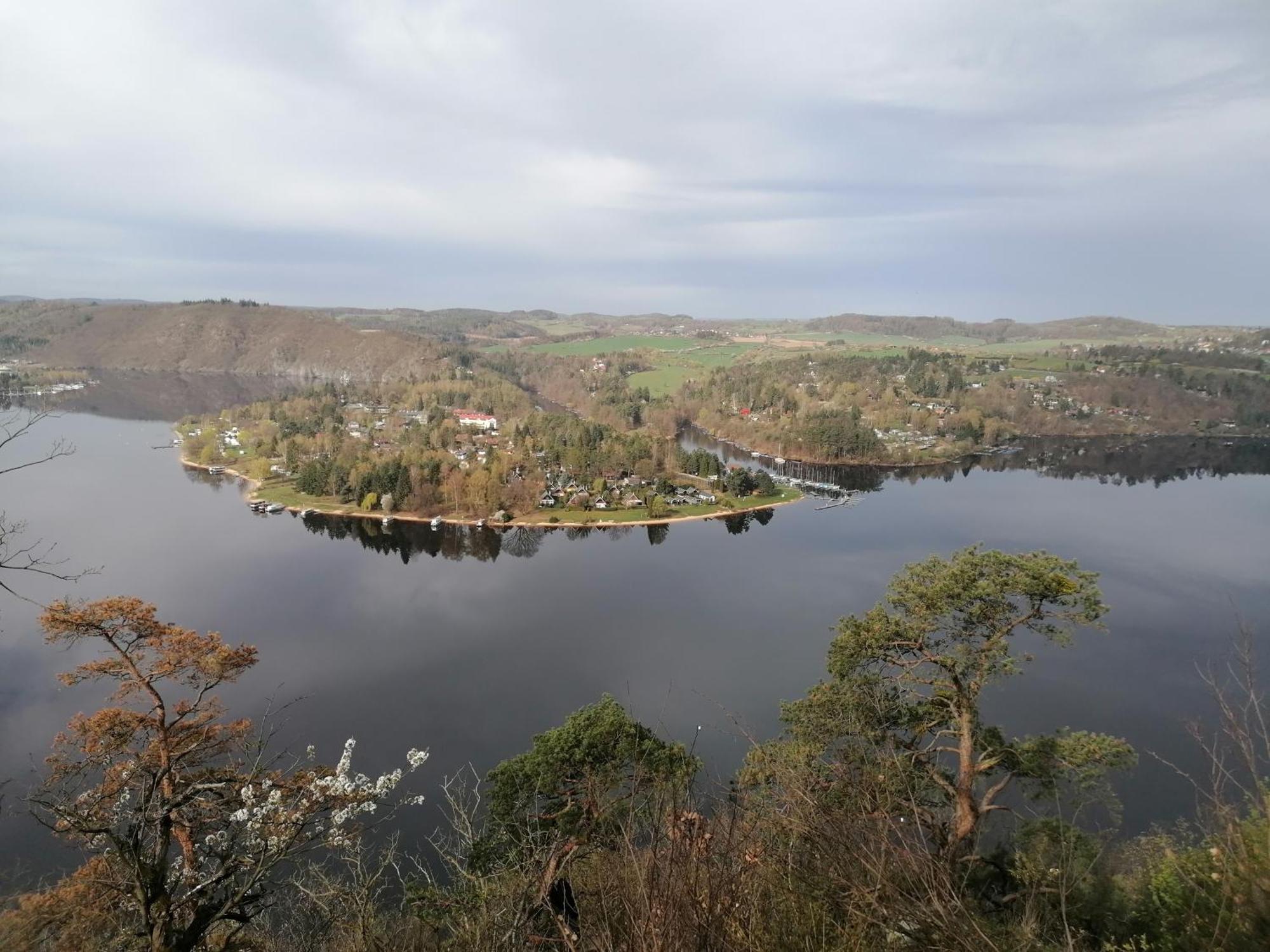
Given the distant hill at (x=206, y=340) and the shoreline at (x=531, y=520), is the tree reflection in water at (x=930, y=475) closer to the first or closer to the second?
the shoreline at (x=531, y=520)

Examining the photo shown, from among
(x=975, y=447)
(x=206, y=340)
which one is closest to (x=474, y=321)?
(x=206, y=340)

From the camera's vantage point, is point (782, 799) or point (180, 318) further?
point (180, 318)

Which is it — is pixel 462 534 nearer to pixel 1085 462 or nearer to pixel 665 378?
pixel 1085 462

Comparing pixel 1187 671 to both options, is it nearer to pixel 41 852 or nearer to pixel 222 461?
pixel 41 852

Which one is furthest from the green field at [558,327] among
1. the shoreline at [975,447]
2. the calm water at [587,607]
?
the calm water at [587,607]

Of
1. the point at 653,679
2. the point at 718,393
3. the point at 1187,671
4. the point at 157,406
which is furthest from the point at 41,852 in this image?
the point at 157,406
